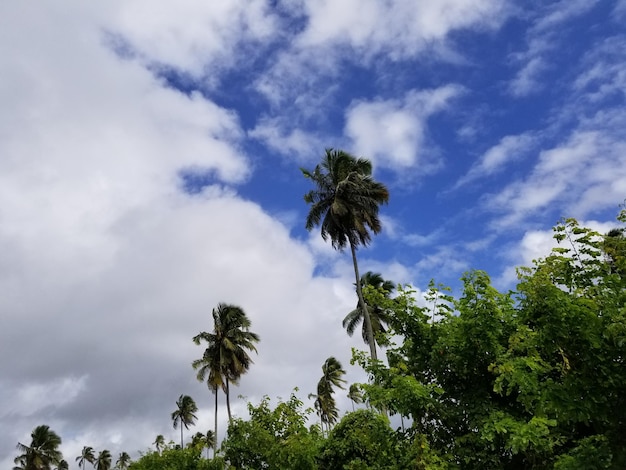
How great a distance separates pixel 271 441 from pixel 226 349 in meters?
24.4

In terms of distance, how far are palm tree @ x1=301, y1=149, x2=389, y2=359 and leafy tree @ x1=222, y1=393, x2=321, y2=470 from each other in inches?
406

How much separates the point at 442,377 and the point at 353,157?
72.6ft

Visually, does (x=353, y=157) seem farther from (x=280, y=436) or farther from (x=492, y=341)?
(x=492, y=341)

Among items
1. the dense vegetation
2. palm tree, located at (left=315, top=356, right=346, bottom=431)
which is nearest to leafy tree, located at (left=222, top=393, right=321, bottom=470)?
the dense vegetation

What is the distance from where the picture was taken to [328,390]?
219 feet

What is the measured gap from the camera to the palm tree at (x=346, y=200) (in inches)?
1228

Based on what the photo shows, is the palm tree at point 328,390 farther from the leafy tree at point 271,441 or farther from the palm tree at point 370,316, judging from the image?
the leafy tree at point 271,441

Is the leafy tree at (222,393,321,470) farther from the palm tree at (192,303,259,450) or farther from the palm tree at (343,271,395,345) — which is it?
the palm tree at (192,303,259,450)

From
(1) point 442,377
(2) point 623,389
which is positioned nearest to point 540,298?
(2) point 623,389

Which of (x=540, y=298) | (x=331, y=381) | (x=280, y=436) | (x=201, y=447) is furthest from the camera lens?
(x=331, y=381)

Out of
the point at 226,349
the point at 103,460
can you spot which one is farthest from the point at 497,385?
the point at 103,460

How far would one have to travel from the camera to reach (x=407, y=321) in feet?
42.2

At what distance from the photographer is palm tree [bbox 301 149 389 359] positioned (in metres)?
31.2

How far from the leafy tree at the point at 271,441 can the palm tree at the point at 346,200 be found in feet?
33.8
